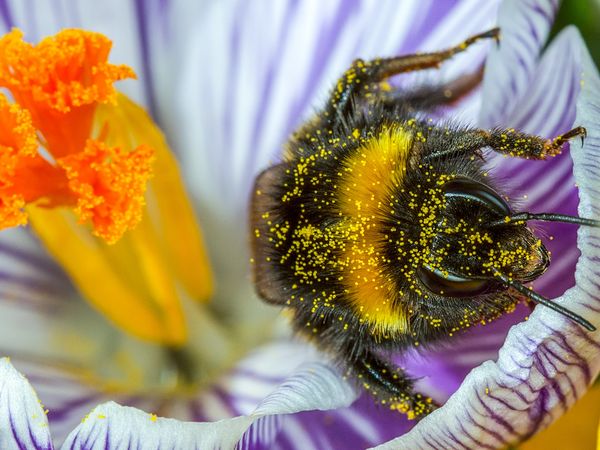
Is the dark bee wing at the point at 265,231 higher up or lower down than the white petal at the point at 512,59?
lower down

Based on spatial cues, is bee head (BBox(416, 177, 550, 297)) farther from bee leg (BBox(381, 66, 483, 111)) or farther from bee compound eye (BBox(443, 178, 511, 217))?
bee leg (BBox(381, 66, 483, 111))

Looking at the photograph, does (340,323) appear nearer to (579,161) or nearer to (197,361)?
(579,161)

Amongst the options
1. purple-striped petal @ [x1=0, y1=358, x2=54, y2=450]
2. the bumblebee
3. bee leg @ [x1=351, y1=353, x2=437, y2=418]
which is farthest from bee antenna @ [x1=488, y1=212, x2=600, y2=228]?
purple-striped petal @ [x1=0, y1=358, x2=54, y2=450]

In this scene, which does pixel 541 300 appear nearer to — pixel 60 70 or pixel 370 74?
pixel 370 74

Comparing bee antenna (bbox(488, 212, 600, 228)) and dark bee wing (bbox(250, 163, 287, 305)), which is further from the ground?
bee antenna (bbox(488, 212, 600, 228))

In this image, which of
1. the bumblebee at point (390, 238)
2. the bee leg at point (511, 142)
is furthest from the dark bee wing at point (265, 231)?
the bee leg at point (511, 142)

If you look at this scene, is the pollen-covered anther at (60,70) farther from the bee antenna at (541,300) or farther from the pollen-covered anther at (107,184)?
the bee antenna at (541,300)
